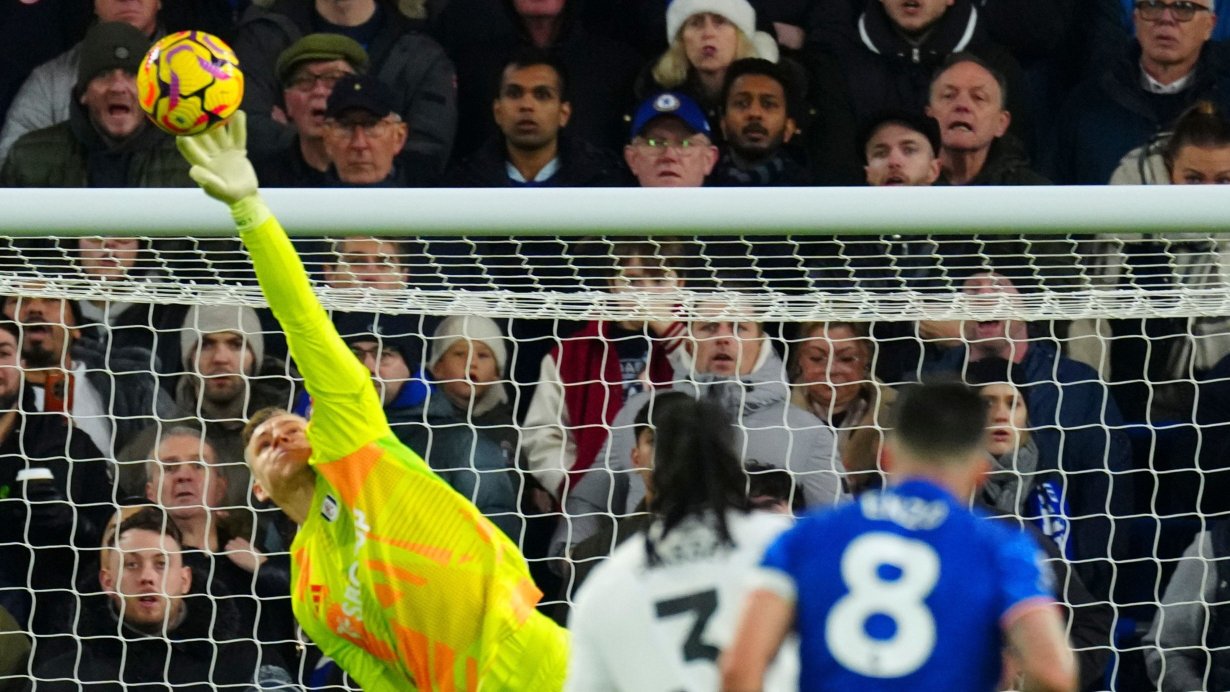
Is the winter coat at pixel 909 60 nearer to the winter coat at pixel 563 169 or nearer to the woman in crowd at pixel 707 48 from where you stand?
the woman in crowd at pixel 707 48

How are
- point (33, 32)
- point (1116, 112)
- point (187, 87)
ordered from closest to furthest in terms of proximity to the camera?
point (187, 87) < point (1116, 112) < point (33, 32)

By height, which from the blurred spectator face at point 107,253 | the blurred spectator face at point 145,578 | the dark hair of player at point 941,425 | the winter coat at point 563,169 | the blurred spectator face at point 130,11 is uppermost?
the blurred spectator face at point 130,11

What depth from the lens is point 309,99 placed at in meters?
6.75

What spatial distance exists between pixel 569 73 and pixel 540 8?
1.13 feet

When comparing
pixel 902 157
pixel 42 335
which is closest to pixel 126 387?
pixel 42 335

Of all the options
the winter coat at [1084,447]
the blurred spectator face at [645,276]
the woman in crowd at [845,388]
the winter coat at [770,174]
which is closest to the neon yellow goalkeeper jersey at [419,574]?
the blurred spectator face at [645,276]

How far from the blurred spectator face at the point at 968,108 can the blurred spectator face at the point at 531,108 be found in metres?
1.30

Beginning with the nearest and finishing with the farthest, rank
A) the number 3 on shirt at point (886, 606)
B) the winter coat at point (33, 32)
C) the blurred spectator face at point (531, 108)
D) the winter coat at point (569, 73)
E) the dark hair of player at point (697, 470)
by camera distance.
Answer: the number 3 on shirt at point (886, 606), the dark hair of player at point (697, 470), the blurred spectator face at point (531, 108), the winter coat at point (569, 73), the winter coat at point (33, 32)

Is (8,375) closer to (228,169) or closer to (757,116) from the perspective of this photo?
(228,169)

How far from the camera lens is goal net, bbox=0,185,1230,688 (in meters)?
5.30

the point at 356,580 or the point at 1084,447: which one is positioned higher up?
the point at 1084,447

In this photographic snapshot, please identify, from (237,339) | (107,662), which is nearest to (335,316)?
(237,339)

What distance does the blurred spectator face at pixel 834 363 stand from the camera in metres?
5.66

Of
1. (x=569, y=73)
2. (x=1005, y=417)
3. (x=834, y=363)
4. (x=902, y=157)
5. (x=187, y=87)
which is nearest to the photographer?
(x=187, y=87)
